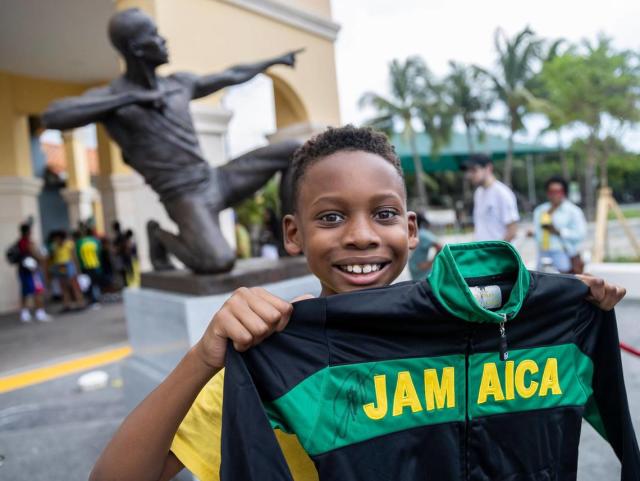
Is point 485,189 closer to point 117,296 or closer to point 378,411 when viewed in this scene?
point 378,411

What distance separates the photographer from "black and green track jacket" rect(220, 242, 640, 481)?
2.77 feet

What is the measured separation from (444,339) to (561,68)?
1314 centimetres

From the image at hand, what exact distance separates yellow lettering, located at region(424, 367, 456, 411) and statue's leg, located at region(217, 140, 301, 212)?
203cm

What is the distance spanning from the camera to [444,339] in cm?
94

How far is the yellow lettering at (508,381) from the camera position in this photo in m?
0.96

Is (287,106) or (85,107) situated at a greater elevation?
(287,106)

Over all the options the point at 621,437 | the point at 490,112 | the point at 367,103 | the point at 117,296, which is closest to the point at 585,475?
the point at 621,437

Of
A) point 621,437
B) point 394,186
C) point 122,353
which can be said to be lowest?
point 122,353

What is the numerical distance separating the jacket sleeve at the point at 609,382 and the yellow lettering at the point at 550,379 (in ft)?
0.31

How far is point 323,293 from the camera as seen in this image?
1145 millimetres

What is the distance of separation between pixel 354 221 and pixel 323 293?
232 mm

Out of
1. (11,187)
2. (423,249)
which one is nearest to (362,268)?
(423,249)

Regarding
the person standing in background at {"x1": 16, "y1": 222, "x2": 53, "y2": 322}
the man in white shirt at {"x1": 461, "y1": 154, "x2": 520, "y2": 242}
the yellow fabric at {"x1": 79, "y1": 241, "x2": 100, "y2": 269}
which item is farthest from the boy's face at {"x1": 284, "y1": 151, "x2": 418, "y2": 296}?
the yellow fabric at {"x1": 79, "y1": 241, "x2": 100, "y2": 269}

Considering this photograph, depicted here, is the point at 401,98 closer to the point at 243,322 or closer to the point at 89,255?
the point at 89,255
